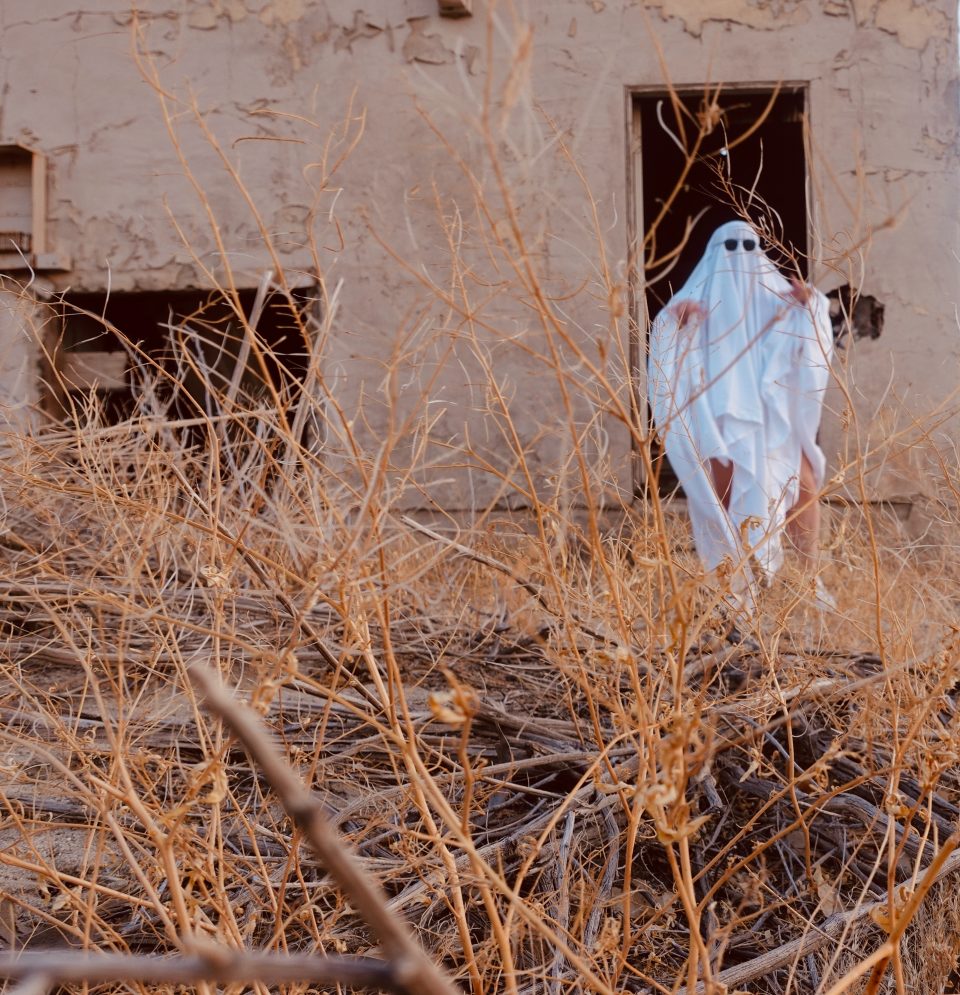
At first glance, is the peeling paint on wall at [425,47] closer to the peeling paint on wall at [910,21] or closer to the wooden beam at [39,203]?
the wooden beam at [39,203]

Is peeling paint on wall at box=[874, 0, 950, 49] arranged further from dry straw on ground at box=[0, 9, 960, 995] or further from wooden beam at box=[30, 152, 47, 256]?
wooden beam at box=[30, 152, 47, 256]

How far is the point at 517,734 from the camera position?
7.77 ft

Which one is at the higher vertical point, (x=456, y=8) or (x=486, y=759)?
(x=456, y=8)

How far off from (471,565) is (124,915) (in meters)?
1.65

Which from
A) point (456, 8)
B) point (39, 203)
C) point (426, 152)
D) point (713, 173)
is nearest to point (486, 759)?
point (426, 152)

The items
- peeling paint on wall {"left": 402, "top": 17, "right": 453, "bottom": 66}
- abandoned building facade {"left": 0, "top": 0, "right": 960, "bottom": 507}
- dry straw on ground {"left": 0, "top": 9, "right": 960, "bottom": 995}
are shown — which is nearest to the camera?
dry straw on ground {"left": 0, "top": 9, "right": 960, "bottom": 995}

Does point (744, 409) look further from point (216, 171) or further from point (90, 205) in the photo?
point (90, 205)

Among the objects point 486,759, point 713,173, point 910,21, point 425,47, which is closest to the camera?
point 486,759

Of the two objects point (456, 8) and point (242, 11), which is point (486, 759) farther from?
point (242, 11)

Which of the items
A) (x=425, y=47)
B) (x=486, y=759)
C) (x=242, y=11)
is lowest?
(x=486, y=759)

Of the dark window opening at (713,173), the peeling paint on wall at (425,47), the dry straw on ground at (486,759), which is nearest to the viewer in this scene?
the dry straw on ground at (486,759)

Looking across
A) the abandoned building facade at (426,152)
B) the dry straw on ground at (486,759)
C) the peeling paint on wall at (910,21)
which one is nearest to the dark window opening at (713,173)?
the abandoned building facade at (426,152)

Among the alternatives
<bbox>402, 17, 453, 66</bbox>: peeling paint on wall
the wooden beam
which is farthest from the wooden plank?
the wooden beam

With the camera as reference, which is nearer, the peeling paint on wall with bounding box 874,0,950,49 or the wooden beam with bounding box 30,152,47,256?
the peeling paint on wall with bounding box 874,0,950,49
